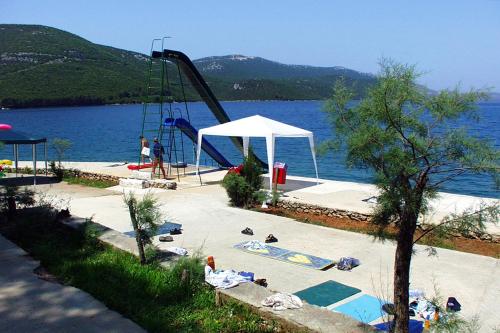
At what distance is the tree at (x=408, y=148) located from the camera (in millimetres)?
3689

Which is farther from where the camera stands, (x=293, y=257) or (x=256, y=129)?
(x=256, y=129)

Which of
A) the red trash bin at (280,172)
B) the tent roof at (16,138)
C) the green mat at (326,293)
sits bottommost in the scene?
the green mat at (326,293)

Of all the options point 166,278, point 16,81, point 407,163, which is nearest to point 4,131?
point 166,278

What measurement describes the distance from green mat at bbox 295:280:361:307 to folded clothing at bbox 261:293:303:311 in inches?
59.7

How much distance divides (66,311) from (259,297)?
1774 millimetres

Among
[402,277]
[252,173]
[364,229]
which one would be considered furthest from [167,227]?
[402,277]

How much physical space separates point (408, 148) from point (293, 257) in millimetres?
4222

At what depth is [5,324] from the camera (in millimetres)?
3930

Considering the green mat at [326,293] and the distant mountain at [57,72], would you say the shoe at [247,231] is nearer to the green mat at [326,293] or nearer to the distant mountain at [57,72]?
the green mat at [326,293]

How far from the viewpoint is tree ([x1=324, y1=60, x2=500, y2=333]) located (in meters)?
3.69

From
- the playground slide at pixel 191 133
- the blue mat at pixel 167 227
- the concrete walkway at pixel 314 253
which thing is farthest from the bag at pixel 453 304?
the playground slide at pixel 191 133

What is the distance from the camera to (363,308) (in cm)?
563

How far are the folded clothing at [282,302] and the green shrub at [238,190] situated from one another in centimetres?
746

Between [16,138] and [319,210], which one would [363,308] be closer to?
[319,210]
